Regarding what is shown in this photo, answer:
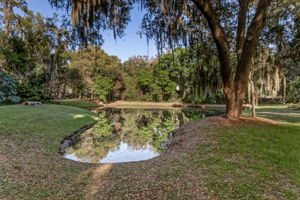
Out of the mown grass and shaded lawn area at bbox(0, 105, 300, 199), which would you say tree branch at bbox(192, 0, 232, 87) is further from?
the mown grass

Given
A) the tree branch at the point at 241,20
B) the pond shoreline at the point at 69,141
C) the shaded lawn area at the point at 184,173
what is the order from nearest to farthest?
the shaded lawn area at the point at 184,173 < the pond shoreline at the point at 69,141 < the tree branch at the point at 241,20

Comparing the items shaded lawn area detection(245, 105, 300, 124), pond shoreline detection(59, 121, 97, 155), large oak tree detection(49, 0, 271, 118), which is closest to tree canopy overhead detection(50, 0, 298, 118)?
large oak tree detection(49, 0, 271, 118)

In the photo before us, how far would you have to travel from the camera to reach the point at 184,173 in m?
3.28

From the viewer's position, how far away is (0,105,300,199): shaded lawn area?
8.63 ft

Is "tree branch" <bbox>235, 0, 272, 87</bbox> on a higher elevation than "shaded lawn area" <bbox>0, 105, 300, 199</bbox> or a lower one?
higher

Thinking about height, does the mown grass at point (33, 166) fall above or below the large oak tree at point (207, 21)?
below

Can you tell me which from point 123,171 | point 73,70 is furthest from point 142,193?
point 73,70

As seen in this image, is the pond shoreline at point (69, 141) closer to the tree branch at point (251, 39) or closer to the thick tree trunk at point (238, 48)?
the thick tree trunk at point (238, 48)

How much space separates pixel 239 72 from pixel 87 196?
21.7 feet

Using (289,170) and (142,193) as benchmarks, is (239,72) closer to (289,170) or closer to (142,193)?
(289,170)

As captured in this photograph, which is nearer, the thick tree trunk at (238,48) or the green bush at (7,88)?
the thick tree trunk at (238,48)

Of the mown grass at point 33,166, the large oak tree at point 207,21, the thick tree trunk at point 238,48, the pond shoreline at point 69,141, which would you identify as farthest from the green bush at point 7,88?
the thick tree trunk at point 238,48

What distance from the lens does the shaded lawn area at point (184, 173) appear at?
8.63 feet

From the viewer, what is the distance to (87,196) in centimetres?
265
